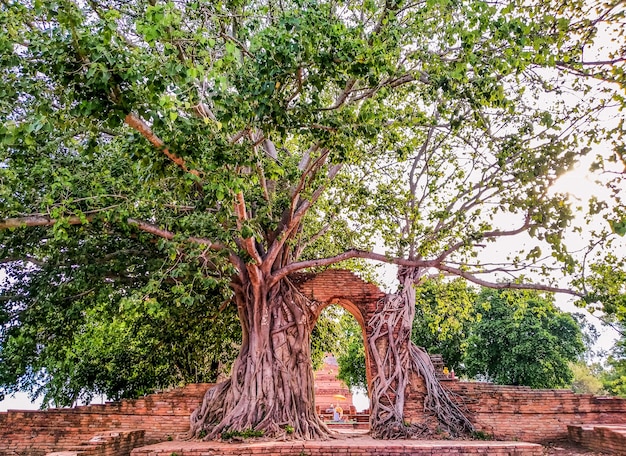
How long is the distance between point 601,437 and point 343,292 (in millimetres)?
5451

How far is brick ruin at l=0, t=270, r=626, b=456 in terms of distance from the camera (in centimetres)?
877

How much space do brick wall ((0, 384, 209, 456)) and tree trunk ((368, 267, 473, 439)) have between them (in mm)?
3704

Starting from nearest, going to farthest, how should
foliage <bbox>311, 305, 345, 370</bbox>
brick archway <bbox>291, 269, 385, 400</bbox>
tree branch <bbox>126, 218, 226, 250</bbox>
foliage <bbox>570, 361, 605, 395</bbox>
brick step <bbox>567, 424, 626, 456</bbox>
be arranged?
1. tree branch <bbox>126, 218, 226, 250</bbox>
2. brick step <bbox>567, 424, 626, 456</bbox>
3. brick archway <bbox>291, 269, 385, 400</bbox>
4. foliage <bbox>311, 305, 345, 370</bbox>
5. foliage <bbox>570, 361, 605, 395</bbox>

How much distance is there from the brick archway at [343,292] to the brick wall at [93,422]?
303cm

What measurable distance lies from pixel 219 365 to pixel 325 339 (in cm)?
360

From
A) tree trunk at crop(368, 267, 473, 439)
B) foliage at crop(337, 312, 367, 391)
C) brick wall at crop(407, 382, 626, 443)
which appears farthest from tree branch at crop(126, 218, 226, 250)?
foliage at crop(337, 312, 367, 391)

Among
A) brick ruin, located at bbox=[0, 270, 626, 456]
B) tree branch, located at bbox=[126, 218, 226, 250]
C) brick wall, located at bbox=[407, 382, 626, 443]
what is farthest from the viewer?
brick wall, located at bbox=[407, 382, 626, 443]

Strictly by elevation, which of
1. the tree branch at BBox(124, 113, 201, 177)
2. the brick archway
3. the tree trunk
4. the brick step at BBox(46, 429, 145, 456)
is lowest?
the brick step at BBox(46, 429, 145, 456)

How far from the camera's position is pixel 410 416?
9.41 meters

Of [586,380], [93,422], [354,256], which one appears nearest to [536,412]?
[354,256]

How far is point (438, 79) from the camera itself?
Answer: 564 cm

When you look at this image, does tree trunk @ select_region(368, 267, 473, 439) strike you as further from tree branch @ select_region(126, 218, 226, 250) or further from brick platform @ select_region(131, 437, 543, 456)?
tree branch @ select_region(126, 218, 226, 250)

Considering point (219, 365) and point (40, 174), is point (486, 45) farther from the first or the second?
point (219, 365)

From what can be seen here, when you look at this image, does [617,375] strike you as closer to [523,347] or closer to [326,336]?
[523,347]
